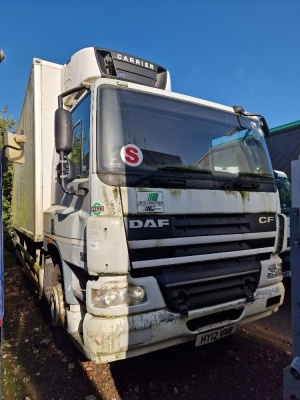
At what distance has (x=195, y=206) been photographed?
2684mm

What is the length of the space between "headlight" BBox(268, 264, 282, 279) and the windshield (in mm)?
975

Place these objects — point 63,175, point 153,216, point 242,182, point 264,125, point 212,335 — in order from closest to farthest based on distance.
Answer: point 153,216 → point 63,175 → point 212,335 → point 242,182 → point 264,125

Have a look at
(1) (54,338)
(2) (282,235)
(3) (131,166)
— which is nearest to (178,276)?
(3) (131,166)

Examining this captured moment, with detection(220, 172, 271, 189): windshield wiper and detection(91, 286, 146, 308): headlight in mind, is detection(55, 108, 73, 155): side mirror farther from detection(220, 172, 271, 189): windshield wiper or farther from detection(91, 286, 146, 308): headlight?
detection(220, 172, 271, 189): windshield wiper

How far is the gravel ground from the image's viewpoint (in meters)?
2.69

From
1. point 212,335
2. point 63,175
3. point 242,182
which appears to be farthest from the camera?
point 242,182

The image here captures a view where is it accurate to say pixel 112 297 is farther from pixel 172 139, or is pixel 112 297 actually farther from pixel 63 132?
pixel 172 139

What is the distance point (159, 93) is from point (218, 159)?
0.88 m

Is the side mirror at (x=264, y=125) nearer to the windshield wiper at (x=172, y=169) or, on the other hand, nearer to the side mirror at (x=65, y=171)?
the windshield wiper at (x=172, y=169)

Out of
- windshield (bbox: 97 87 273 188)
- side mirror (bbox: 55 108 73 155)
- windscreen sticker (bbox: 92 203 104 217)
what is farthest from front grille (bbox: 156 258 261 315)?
side mirror (bbox: 55 108 73 155)

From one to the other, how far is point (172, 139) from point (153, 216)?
0.84 meters

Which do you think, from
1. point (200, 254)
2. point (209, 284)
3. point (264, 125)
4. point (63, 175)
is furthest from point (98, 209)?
point (264, 125)

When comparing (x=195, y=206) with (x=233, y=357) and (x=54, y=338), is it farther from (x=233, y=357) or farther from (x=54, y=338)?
(x=54, y=338)

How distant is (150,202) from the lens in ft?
8.19
